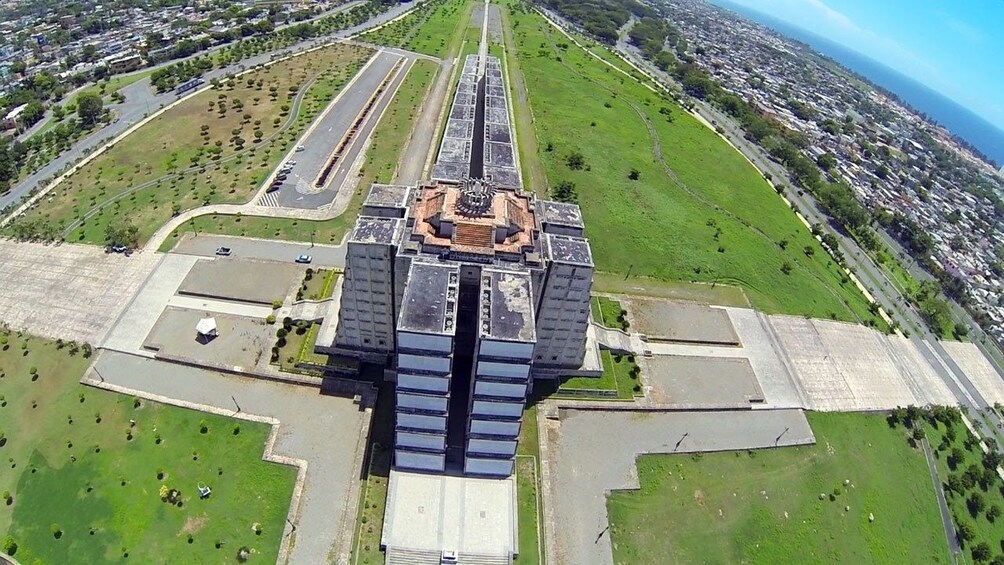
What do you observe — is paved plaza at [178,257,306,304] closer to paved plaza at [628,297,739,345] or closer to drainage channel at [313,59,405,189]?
drainage channel at [313,59,405,189]

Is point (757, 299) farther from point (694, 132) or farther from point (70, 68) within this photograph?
point (70, 68)

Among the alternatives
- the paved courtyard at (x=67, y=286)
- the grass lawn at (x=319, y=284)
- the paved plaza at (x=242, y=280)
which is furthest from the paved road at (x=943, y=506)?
the paved courtyard at (x=67, y=286)

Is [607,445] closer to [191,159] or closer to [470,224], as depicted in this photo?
[470,224]

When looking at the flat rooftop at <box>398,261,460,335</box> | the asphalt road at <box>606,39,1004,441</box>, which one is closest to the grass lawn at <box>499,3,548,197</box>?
the flat rooftop at <box>398,261,460,335</box>

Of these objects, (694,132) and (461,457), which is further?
(694,132)

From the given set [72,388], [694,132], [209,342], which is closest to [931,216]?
[694,132]
